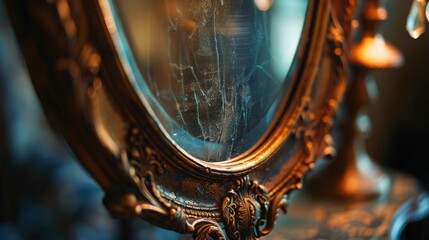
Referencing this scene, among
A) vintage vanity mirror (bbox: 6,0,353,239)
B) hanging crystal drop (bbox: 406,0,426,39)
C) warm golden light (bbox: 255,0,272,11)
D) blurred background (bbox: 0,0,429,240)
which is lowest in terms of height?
blurred background (bbox: 0,0,429,240)

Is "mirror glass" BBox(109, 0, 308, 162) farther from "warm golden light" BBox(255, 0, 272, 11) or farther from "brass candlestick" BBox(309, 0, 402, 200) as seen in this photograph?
"brass candlestick" BBox(309, 0, 402, 200)

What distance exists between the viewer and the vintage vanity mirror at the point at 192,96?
1.24ft

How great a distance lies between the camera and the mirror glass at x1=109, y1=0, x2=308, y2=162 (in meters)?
0.43

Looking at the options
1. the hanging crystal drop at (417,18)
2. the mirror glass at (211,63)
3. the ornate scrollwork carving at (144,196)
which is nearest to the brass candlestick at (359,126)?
the hanging crystal drop at (417,18)

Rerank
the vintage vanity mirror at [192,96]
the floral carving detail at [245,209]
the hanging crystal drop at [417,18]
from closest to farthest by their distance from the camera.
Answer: the vintage vanity mirror at [192,96]
the floral carving detail at [245,209]
the hanging crystal drop at [417,18]

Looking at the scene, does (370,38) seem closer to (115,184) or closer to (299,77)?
(299,77)

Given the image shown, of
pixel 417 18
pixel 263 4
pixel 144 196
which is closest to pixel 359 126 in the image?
pixel 417 18

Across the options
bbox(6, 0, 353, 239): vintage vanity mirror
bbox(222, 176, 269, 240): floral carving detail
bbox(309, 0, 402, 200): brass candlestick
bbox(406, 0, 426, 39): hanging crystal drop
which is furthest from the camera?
bbox(309, 0, 402, 200): brass candlestick

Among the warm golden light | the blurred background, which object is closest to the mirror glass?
the warm golden light

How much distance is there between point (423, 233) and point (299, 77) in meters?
0.57

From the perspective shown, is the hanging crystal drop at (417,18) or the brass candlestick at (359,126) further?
the brass candlestick at (359,126)

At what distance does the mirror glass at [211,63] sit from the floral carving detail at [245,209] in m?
0.04

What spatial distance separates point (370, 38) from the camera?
2.58 feet

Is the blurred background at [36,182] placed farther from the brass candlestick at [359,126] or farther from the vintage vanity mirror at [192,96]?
the brass candlestick at [359,126]
